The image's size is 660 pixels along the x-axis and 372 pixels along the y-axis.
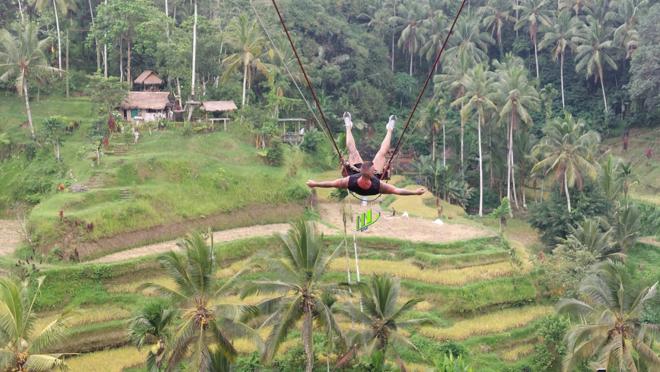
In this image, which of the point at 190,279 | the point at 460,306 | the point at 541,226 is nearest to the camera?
the point at 190,279

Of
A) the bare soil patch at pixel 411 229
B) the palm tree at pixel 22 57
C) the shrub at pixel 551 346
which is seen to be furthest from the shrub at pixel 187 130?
the shrub at pixel 551 346

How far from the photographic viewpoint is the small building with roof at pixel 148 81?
124 feet

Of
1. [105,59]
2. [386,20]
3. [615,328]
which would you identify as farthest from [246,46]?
[615,328]

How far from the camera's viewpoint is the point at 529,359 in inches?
886

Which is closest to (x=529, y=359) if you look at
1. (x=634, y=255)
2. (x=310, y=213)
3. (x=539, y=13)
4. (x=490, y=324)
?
(x=490, y=324)

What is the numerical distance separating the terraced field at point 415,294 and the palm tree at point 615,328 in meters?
4.14

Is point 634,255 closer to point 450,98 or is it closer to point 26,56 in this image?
point 450,98

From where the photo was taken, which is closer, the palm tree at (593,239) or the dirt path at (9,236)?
the dirt path at (9,236)

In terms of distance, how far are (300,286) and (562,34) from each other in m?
35.9

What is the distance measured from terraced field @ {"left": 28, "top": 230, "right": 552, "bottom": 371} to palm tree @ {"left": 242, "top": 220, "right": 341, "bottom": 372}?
161 inches

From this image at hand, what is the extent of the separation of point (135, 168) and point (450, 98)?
2555 centimetres

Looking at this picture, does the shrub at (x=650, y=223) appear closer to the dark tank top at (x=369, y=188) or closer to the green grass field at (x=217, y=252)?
the green grass field at (x=217, y=252)

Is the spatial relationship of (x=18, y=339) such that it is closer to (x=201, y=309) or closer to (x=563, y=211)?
(x=201, y=309)

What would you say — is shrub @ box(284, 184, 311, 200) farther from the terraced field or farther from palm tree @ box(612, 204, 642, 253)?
palm tree @ box(612, 204, 642, 253)
